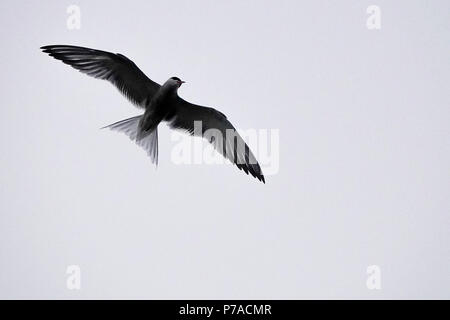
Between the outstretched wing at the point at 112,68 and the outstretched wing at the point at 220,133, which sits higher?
the outstretched wing at the point at 112,68

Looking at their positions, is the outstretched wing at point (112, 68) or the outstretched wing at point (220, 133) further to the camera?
the outstretched wing at point (220, 133)

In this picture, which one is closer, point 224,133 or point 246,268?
point 224,133

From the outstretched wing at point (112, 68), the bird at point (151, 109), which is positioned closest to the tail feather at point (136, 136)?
the bird at point (151, 109)

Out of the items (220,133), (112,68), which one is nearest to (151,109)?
(112,68)

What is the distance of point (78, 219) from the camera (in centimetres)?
3409

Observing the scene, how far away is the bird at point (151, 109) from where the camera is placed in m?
6.80

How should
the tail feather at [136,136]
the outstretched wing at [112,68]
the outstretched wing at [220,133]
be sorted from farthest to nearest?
the outstretched wing at [220,133], the tail feather at [136,136], the outstretched wing at [112,68]

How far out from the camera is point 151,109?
694 centimetres

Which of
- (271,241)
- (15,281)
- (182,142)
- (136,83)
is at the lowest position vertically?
(15,281)

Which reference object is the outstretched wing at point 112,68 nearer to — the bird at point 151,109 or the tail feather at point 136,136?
the bird at point 151,109

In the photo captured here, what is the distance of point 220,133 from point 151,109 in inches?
33.1
